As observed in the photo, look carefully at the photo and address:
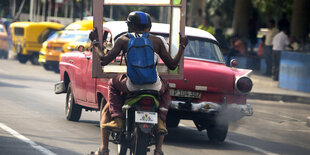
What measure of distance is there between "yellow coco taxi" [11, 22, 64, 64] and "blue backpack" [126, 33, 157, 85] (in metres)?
23.3

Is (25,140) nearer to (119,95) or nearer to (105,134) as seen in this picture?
(105,134)

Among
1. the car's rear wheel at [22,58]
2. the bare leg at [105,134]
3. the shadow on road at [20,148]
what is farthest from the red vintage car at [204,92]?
the car's rear wheel at [22,58]

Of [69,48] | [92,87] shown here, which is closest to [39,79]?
[69,48]

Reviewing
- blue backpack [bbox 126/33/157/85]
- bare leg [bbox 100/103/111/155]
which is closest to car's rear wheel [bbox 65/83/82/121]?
bare leg [bbox 100/103/111/155]

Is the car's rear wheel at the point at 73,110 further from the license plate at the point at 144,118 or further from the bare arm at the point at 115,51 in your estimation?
the license plate at the point at 144,118

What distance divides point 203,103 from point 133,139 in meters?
3.19

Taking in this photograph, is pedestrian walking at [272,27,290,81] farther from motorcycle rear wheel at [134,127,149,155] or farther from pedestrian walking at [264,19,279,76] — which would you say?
motorcycle rear wheel at [134,127,149,155]

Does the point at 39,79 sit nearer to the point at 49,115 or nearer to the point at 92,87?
the point at 49,115

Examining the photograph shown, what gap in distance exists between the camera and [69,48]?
24250 mm

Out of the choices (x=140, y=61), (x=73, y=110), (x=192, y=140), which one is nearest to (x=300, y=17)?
(x=73, y=110)

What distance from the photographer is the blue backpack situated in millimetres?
7180

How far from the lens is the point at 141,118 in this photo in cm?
703

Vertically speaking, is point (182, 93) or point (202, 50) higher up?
point (202, 50)

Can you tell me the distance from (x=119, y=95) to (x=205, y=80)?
2.98 meters
